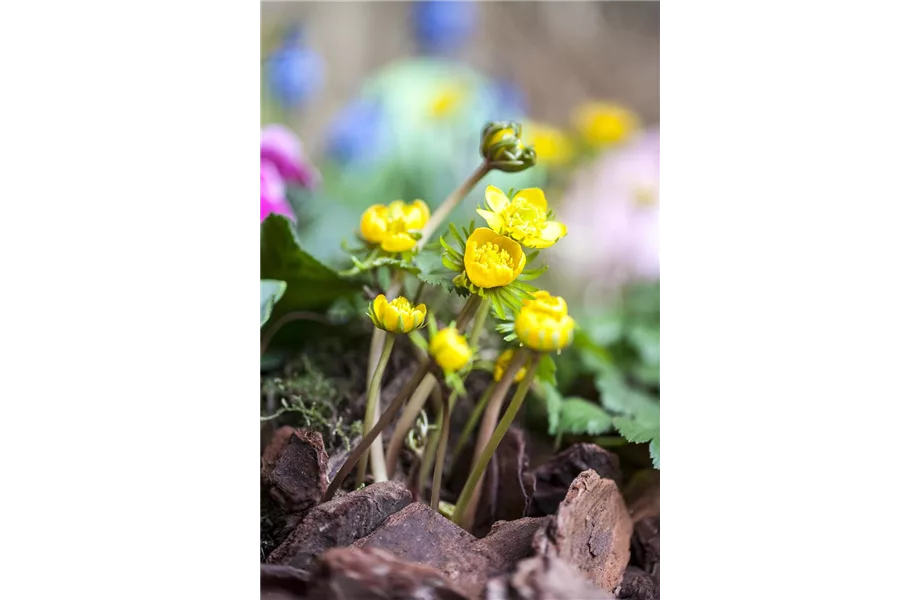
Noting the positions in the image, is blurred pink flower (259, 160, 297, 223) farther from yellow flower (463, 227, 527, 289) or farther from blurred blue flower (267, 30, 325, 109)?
blurred blue flower (267, 30, 325, 109)

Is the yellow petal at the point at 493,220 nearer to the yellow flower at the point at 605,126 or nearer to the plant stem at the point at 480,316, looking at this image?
the plant stem at the point at 480,316

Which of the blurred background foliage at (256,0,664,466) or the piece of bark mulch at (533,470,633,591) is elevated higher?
the blurred background foliage at (256,0,664,466)

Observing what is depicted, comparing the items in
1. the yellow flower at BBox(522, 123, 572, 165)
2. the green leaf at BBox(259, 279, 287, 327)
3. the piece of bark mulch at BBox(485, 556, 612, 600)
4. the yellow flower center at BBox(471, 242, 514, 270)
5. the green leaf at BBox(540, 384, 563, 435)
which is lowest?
the piece of bark mulch at BBox(485, 556, 612, 600)

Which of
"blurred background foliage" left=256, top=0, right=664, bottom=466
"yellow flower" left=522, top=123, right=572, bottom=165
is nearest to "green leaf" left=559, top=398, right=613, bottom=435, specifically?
"blurred background foliage" left=256, top=0, right=664, bottom=466

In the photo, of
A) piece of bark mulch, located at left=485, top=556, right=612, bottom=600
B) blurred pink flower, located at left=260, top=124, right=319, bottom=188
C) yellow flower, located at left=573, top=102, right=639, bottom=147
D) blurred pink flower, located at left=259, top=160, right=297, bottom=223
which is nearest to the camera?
piece of bark mulch, located at left=485, top=556, right=612, bottom=600

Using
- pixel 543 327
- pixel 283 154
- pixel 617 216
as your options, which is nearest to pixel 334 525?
pixel 543 327

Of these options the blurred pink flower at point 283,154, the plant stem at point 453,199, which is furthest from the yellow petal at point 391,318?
the blurred pink flower at point 283,154
